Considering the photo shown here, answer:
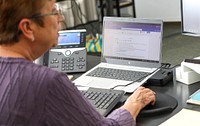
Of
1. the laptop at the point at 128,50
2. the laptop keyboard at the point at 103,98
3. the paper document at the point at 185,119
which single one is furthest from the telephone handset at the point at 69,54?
the paper document at the point at 185,119

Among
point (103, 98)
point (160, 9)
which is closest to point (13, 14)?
point (103, 98)

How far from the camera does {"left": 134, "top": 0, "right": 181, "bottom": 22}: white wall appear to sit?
4.80 metres

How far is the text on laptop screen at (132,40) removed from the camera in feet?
5.60

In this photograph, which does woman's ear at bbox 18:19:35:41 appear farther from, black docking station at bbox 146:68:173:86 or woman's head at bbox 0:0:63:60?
black docking station at bbox 146:68:173:86

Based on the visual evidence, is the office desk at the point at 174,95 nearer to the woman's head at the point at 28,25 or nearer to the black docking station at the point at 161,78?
the black docking station at the point at 161,78

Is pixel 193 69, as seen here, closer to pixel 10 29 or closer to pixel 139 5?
pixel 10 29

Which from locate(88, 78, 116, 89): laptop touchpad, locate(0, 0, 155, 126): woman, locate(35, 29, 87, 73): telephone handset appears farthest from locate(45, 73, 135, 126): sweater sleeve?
locate(35, 29, 87, 73): telephone handset

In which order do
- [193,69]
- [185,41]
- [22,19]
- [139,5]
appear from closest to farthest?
[22,19] → [193,69] → [185,41] → [139,5]

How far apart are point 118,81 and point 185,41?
3.02m

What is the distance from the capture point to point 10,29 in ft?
3.37

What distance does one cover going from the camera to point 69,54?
1.94 m

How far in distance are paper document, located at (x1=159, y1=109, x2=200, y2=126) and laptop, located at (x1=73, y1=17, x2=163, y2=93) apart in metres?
0.31

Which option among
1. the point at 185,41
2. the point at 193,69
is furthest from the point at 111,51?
the point at 185,41

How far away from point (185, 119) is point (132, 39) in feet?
1.86
